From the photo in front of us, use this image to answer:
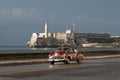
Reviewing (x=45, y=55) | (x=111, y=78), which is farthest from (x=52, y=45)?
(x=111, y=78)

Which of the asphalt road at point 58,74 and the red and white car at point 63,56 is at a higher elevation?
the red and white car at point 63,56

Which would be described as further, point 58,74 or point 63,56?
point 63,56

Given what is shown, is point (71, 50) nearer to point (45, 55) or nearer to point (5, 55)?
point (5, 55)

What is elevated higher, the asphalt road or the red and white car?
the red and white car

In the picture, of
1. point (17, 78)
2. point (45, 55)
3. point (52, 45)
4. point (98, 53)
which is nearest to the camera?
point (17, 78)

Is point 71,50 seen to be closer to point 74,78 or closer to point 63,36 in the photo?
point 74,78

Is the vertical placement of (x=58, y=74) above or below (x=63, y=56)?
below

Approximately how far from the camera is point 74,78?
2341 cm

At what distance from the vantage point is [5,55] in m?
45.4

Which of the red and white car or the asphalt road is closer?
the asphalt road

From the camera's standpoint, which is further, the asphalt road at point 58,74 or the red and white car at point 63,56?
the red and white car at point 63,56

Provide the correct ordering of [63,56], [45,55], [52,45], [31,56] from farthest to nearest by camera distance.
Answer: [52,45] → [45,55] → [31,56] → [63,56]

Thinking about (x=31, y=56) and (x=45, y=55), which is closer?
(x=31, y=56)

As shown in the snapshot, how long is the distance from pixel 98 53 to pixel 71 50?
26.5 metres
